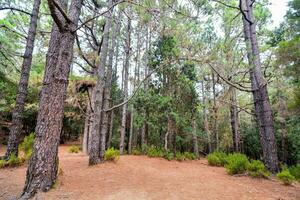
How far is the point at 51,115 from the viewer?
3148 mm

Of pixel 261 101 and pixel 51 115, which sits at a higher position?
pixel 261 101

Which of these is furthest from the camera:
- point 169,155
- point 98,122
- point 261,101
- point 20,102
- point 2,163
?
point 169,155

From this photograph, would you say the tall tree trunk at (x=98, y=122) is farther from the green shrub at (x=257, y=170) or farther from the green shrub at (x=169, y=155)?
the green shrub at (x=257, y=170)

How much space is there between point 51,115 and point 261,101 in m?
5.35

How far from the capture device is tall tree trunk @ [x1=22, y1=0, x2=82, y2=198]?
9.79 feet

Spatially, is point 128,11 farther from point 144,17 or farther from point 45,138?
point 45,138

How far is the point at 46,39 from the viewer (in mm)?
6793

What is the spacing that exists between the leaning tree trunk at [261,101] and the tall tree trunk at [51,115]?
16.3 ft

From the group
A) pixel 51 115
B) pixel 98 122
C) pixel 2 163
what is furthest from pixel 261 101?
pixel 2 163

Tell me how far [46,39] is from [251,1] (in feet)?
23.2

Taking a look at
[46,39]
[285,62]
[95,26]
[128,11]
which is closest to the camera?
[285,62]

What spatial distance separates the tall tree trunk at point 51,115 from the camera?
2.98 m

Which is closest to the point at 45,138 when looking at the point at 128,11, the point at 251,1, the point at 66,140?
the point at 128,11

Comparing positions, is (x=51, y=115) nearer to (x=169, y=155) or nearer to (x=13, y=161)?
(x=13, y=161)
